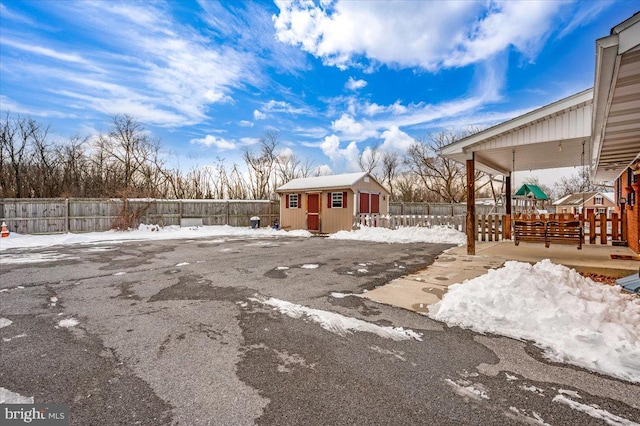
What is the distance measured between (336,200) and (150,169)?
1744 centimetres

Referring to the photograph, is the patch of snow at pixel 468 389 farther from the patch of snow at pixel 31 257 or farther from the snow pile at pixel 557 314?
the patch of snow at pixel 31 257

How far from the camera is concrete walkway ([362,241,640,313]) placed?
445 centimetres

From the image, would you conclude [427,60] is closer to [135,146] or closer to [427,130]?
[427,130]

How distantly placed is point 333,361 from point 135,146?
2793 cm

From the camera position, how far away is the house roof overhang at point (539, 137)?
6539mm

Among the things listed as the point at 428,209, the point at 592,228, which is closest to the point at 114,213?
the point at 592,228

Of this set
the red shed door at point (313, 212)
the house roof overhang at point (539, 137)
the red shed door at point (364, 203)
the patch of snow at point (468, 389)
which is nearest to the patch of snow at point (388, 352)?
the patch of snow at point (468, 389)

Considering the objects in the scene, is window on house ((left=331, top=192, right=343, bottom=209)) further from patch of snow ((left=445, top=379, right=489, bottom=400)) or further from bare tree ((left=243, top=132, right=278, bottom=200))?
patch of snow ((left=445, top=379, right=489, bottom=400))

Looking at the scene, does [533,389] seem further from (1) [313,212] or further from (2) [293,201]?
(2) [293,201]

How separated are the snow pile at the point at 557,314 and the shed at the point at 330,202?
11612mm

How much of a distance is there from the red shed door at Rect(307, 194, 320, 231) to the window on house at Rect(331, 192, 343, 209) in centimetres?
107

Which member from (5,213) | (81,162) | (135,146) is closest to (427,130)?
(135,146)

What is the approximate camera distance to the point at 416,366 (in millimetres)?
2523

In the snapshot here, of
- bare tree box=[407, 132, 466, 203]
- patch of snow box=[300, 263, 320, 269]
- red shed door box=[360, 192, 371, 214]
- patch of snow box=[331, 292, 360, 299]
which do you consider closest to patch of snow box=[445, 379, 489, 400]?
patch of snow box=[331, 292, 360, 299]
